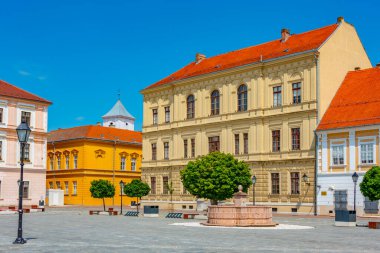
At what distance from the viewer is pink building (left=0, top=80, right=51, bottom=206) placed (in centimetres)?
6112

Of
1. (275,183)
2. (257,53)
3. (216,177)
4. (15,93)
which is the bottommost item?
(275,183)

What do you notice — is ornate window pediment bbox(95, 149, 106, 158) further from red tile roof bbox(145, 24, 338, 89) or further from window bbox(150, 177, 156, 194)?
red tile roof bbox(145, 24, 338, 89)

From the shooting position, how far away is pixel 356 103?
150 feet

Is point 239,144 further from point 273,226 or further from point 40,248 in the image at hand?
point 40,248

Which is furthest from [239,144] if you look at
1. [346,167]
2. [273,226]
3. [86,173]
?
[86,173]

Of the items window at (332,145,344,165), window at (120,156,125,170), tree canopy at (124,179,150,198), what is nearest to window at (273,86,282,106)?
window at (332,145,344,165)

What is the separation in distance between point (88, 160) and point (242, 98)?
28.4 m

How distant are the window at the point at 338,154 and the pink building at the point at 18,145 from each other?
33.5m

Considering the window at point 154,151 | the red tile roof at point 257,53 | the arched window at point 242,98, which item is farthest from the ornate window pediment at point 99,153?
the arched window at point 242,98

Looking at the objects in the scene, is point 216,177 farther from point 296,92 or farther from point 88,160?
point 88,160

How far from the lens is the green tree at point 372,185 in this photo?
34.3m

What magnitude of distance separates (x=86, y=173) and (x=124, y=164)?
789 cm

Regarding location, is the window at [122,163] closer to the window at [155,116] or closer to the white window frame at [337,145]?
the window at [155,116]

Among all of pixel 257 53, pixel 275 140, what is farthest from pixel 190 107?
pixel 275 140
